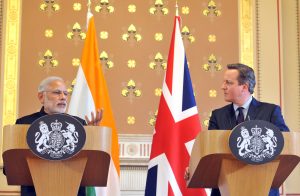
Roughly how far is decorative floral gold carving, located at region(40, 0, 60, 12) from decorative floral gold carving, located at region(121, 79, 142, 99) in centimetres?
114

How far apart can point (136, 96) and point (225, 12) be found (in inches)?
54.1

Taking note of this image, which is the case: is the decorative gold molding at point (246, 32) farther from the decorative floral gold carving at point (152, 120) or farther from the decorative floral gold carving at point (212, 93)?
the decorative floral gold carving at point (152, 120)

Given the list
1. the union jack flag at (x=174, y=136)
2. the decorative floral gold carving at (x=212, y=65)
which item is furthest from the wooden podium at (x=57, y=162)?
the decorative floral gold carving at (x=212, y=65)

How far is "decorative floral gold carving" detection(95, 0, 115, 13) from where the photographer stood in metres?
6.65

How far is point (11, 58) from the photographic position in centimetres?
641

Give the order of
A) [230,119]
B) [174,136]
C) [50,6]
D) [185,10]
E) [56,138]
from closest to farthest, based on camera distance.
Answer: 1. [56,138]
2. [230,119]
3. [174,136]
4. [50,6]
5. [185,10]

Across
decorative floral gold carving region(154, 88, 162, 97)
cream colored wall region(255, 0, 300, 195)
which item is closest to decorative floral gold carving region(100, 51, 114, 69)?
decorative floral gold carving region(154, 88, 162, 97)

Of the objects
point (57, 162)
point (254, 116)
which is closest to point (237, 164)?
point (254, 116)

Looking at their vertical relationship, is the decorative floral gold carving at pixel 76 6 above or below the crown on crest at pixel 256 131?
above

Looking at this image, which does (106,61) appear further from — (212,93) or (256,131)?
(256,131)

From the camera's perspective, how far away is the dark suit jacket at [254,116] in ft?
12.1

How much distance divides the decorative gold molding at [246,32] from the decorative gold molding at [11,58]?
240cm

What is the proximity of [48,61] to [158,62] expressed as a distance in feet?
3.85

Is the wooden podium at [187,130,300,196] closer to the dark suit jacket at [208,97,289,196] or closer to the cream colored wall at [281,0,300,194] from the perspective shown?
the dark suit jacket at [208,97,289,196]
